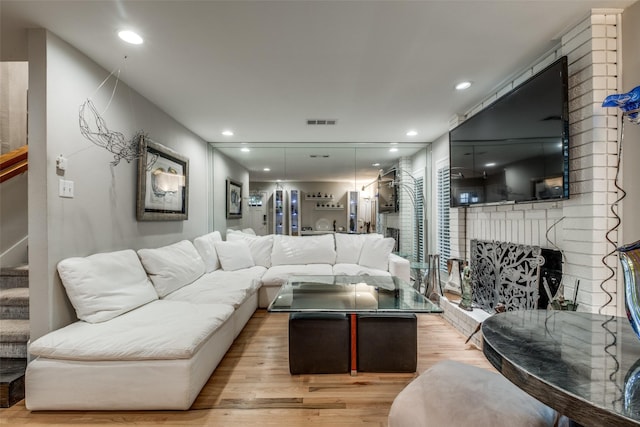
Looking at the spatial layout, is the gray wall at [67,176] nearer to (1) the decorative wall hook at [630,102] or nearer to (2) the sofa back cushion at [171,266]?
(2) the sofa back cushion at [171,266]

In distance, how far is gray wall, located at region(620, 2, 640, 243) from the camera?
1640 mm

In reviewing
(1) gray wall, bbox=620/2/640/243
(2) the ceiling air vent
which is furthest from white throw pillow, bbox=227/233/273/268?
(1) gray wall, bbox=620/2/640/243

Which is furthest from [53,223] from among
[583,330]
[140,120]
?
[583,330]

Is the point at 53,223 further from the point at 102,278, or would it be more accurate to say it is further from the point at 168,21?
the point at 168,21

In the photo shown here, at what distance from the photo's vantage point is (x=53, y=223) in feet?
6.21

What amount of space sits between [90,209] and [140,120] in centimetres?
114

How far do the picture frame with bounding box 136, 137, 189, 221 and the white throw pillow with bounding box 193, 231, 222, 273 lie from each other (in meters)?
0.38

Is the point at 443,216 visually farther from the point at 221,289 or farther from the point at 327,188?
the point at 221,289

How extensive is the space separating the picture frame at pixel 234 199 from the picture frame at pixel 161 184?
3.72 ft

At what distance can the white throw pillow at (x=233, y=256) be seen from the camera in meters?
3.89

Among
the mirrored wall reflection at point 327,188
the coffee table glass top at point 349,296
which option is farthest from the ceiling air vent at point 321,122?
the coffee table glass top at point 349,296

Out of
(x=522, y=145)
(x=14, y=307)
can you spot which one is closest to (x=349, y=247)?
(x=522, y=145)

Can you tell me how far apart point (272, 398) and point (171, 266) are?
5.52 feet

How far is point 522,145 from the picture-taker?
85.6 inches
